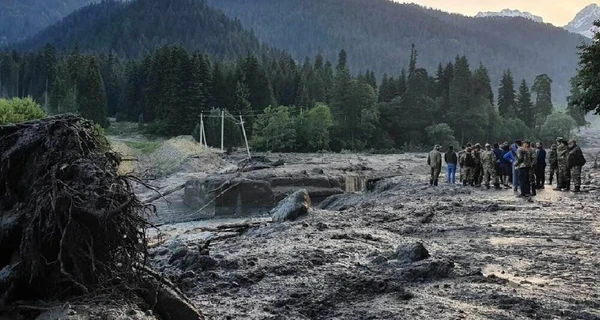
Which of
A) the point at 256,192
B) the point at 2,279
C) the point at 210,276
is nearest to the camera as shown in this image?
the point at 2,279

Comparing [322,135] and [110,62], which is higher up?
[110,62]

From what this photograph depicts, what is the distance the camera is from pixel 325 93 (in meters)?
93.3

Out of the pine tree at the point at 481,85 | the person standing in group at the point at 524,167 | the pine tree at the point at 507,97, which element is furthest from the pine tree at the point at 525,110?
the person standing in group at the point at 524,167

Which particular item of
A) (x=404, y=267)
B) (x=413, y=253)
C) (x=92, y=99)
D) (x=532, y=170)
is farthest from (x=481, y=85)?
(x=404, y=267)

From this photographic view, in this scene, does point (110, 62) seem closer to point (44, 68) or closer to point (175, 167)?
point (44, 68)

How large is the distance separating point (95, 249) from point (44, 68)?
112 m

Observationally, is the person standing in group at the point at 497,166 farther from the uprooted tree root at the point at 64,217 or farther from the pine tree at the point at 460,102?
the pine tree at the point at 460,102

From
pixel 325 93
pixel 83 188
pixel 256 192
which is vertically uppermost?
pixel 325 93

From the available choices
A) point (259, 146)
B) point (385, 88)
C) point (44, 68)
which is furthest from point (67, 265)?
point (44, 68)

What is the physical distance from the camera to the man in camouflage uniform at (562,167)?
2058 centimetres

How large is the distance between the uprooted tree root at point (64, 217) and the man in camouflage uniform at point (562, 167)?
18525 millimetres

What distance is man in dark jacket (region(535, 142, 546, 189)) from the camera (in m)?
20.5

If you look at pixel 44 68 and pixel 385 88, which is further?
pixel 44 68

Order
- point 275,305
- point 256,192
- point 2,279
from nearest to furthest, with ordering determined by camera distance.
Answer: point 2,279, point 275,305, point 256,192
